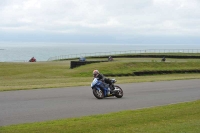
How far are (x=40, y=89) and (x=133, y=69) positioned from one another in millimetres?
19174

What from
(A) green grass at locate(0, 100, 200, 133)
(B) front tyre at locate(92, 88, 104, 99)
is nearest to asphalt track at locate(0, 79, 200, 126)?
(B) front tyre at locate(92, 88, 104, 99)

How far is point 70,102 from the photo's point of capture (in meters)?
16.7

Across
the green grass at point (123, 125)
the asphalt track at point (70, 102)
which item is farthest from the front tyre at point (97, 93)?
the green grass at point (123, 125)

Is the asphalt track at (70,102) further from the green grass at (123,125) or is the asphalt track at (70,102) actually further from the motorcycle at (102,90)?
the green grass at (123,125)

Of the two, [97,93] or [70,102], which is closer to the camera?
[70,102]

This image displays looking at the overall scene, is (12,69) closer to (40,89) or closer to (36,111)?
(40,89)

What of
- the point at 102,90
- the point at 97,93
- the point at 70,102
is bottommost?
the point at 70,102

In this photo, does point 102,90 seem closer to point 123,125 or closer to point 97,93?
point 97,93

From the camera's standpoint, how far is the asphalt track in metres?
13.3

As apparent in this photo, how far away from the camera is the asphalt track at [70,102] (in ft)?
43.8

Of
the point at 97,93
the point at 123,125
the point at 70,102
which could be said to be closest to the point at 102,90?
the point at 97,93

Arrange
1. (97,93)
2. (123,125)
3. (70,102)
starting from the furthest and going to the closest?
1. (97,93)
2. (70,102)
3. (123,125)

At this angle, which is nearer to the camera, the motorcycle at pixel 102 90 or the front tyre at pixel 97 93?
the motorcycle at pixel 102 90

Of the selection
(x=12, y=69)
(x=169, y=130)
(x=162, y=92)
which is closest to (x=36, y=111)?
(x=169, y=130)
